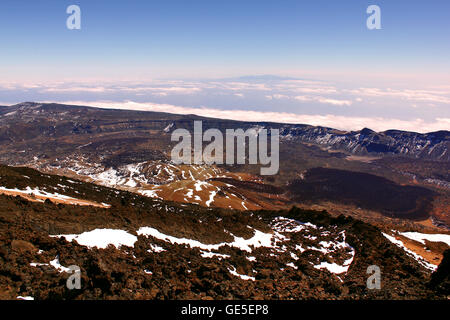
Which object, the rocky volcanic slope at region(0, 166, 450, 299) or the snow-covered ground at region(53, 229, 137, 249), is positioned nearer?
the rocky volcanic slope at region(0, 166, 450, 299)

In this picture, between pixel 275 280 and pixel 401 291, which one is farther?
pixel 275 280

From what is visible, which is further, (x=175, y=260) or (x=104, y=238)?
(x=104, y=238)

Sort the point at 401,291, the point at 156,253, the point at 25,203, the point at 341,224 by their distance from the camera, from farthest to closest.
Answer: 1. the point at 341,224
2. the point at 25,203
3. the point at 156,253
4. the point at 401,291

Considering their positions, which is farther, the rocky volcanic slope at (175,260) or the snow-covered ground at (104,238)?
the snow-covered ground at (104,238)

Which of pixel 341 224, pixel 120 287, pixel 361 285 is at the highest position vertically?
pixel 120 287

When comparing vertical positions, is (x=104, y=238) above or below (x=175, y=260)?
above
